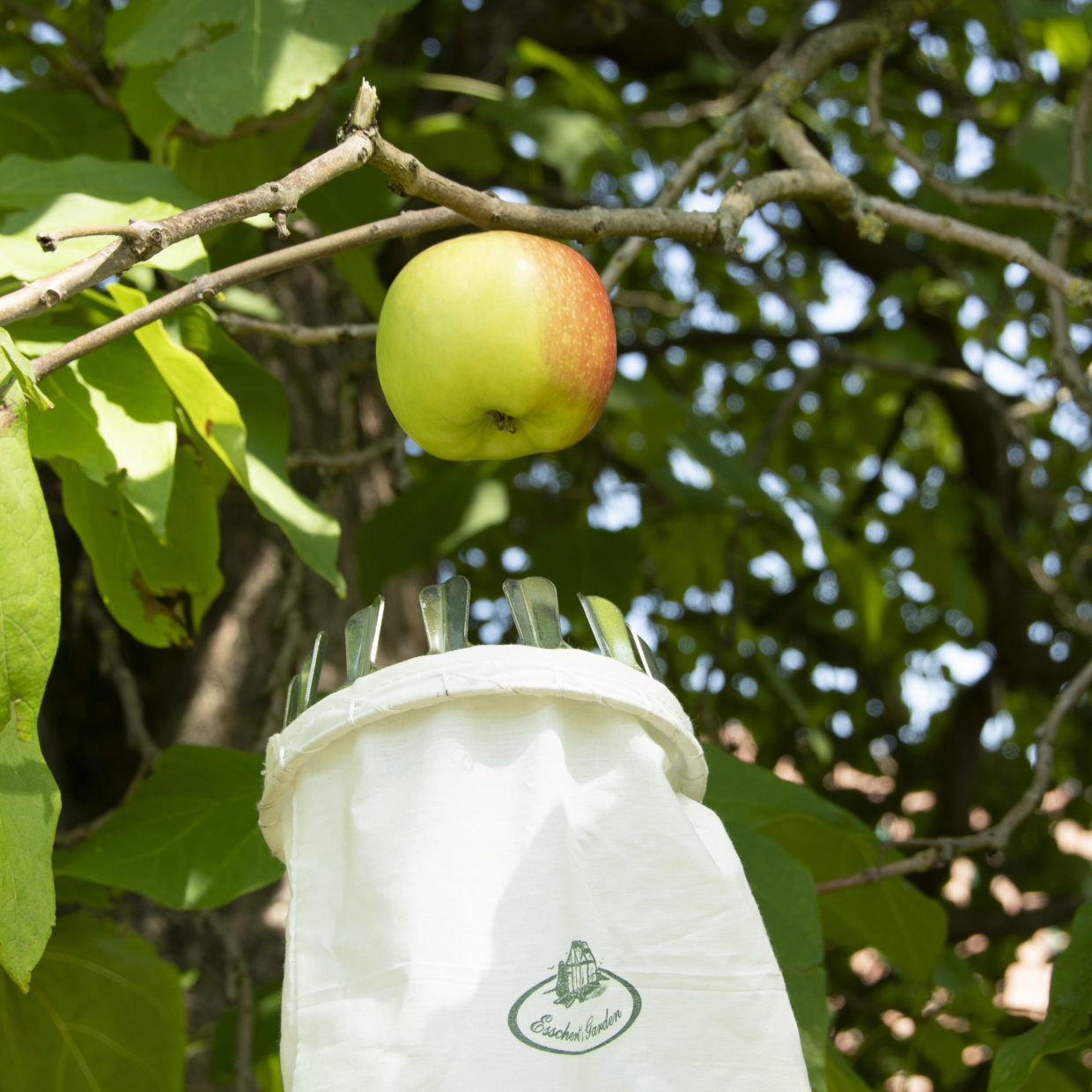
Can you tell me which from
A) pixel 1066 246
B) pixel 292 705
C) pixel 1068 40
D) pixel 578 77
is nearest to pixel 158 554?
pixel 292 705

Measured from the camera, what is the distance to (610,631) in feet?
2.72

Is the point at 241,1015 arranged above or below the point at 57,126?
below

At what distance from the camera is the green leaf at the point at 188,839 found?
→ 1169 mm

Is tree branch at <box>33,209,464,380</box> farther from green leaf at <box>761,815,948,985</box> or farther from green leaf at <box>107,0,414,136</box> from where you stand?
green leaf at <box>761,815,948,985</box>

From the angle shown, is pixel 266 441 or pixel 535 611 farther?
pixel 266 441

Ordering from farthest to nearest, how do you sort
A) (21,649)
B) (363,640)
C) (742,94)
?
(742,94), (363,640), (21,649)

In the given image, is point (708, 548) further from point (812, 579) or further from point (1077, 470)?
point (1077, 470)

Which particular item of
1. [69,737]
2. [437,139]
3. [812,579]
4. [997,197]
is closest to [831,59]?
[997,197]

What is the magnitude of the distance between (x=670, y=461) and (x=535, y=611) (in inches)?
73.1

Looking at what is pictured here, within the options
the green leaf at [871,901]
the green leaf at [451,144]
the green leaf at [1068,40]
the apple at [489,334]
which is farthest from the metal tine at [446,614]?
the green leaf at [1068,40]

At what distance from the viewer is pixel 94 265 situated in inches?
27.8

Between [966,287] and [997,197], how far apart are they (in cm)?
118

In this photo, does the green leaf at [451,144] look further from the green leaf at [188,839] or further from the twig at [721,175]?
the green leaf at [188,839]

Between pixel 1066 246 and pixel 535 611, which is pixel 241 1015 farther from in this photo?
pixel 1066 246
